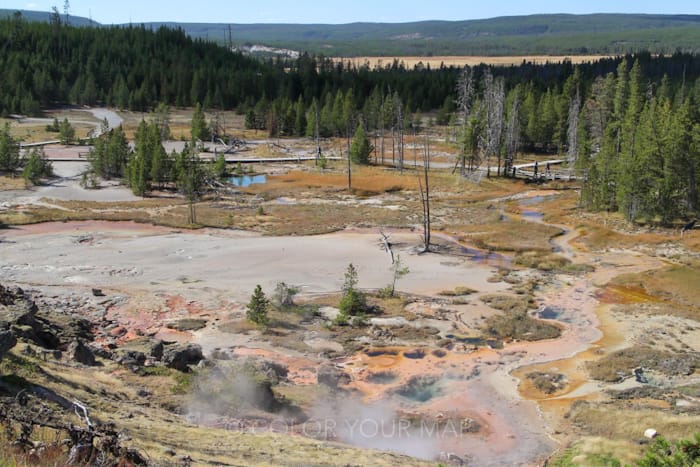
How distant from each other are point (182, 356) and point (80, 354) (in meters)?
3.83

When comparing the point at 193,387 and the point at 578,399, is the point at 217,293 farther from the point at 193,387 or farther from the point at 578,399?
the point at 578,399

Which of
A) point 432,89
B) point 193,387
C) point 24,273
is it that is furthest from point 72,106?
point 193,387

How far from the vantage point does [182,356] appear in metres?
26.7

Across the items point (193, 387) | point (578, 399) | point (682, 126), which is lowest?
point (578, 399)

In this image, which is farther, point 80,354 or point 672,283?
point 672,283

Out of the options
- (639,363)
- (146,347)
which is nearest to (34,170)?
(146,347)

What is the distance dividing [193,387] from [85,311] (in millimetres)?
14248

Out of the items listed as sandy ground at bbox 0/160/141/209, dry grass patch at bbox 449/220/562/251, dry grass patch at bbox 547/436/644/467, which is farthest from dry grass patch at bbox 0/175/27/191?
dry grass patch at bbox 547/436/644/467

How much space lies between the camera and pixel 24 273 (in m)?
40.7

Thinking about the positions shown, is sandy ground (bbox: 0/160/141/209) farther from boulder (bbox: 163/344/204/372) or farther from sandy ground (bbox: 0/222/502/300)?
boulder (bbox: 163/344/204/372)

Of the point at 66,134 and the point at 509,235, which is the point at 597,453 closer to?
the point at 509,235

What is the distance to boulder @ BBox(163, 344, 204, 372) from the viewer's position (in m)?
26.3

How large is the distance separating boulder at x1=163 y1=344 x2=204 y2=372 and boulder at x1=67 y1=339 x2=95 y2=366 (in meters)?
2.81

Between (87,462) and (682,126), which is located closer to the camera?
(87,462)
